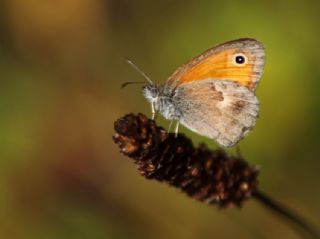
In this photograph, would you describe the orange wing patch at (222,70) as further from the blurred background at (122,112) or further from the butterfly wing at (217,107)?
the blurred background at (122,112)

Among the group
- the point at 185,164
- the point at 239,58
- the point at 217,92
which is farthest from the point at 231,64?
the point at 185,164

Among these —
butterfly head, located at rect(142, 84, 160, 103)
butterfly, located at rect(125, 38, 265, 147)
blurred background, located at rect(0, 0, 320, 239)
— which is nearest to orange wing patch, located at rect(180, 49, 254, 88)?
butterfly, located at rect(125, 38, 265, 147)

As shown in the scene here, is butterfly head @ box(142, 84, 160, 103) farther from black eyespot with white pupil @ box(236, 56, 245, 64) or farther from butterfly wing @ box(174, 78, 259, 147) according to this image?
black eyespot with white pupil @ box(236, 56, 245, 64)

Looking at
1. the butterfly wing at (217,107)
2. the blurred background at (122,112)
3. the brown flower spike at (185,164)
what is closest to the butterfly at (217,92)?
the butterfly wing at (217,107)

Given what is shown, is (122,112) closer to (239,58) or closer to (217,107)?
(217,107)

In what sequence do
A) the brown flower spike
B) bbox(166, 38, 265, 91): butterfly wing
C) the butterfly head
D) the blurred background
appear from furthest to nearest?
the blurred background → the butterfly head → bbox(166, 38, 265, 91): butterfly wing → the brown flower spike
